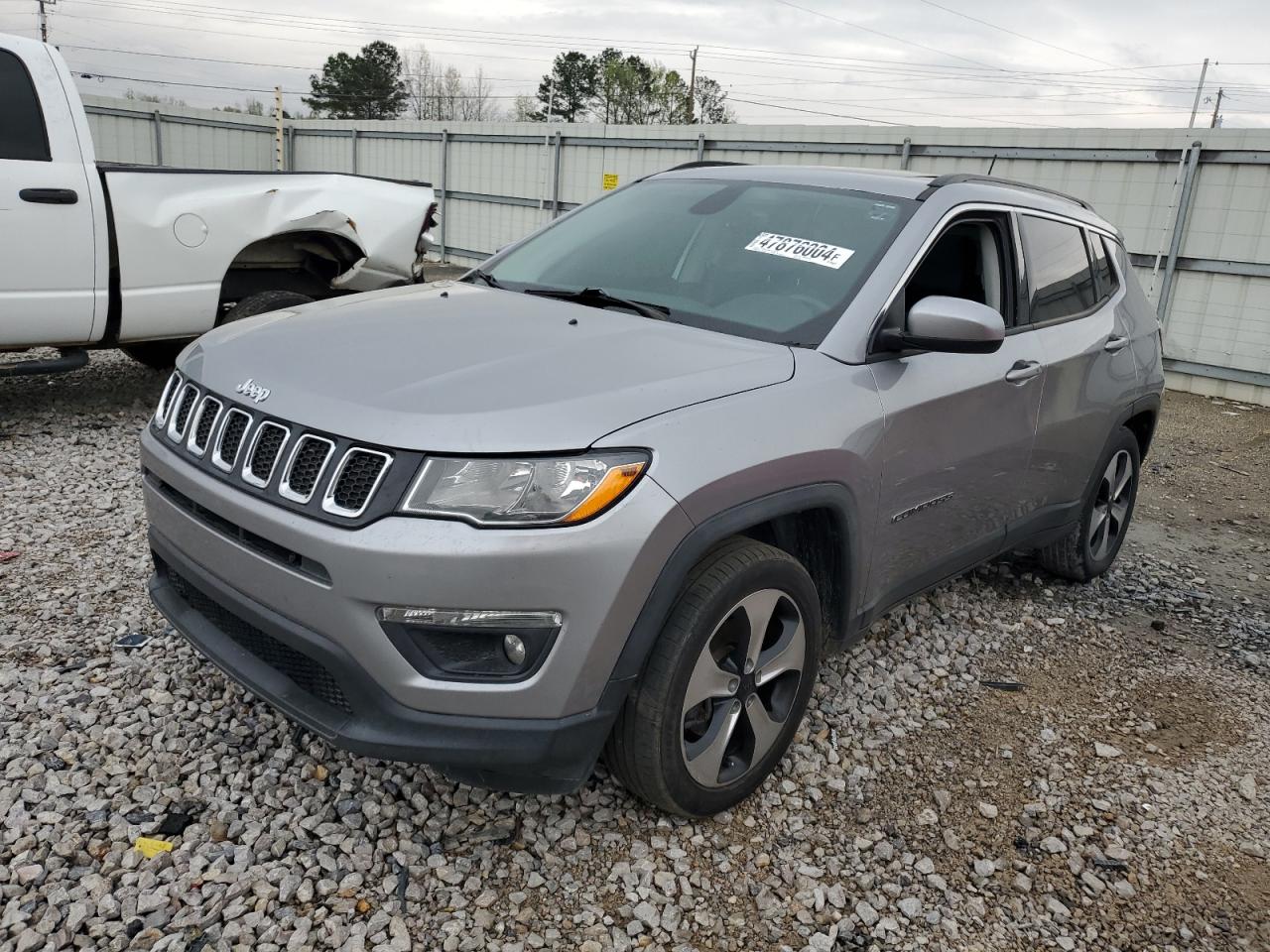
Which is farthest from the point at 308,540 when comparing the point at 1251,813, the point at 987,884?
the point at 1251,813

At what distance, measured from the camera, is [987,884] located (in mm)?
2607

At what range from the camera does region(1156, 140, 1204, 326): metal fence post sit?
9727 mm

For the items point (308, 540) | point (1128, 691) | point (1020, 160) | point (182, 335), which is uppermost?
point (1020, 160)

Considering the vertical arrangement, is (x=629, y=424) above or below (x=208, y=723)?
above

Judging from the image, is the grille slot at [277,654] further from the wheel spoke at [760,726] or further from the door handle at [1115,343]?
the door handle at [1115,343]

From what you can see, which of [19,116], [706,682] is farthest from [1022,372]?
[19,116]

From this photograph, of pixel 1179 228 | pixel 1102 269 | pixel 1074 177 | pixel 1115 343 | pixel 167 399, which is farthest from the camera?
pixel 1074 177

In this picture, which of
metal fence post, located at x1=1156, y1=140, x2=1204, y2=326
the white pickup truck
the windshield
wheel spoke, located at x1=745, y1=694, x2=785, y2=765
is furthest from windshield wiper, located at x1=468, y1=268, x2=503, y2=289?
metal fence post, located at x1=1156, y1=140, x2=1204, y2=326

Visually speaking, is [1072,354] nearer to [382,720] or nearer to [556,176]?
[382,720]

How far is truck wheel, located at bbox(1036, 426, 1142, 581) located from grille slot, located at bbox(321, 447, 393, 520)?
3.34 metres

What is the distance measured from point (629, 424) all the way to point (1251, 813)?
2371mm

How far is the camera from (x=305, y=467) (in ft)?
7.36

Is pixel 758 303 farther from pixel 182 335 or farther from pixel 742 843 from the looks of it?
pixel 182 335

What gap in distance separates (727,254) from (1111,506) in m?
2.57
